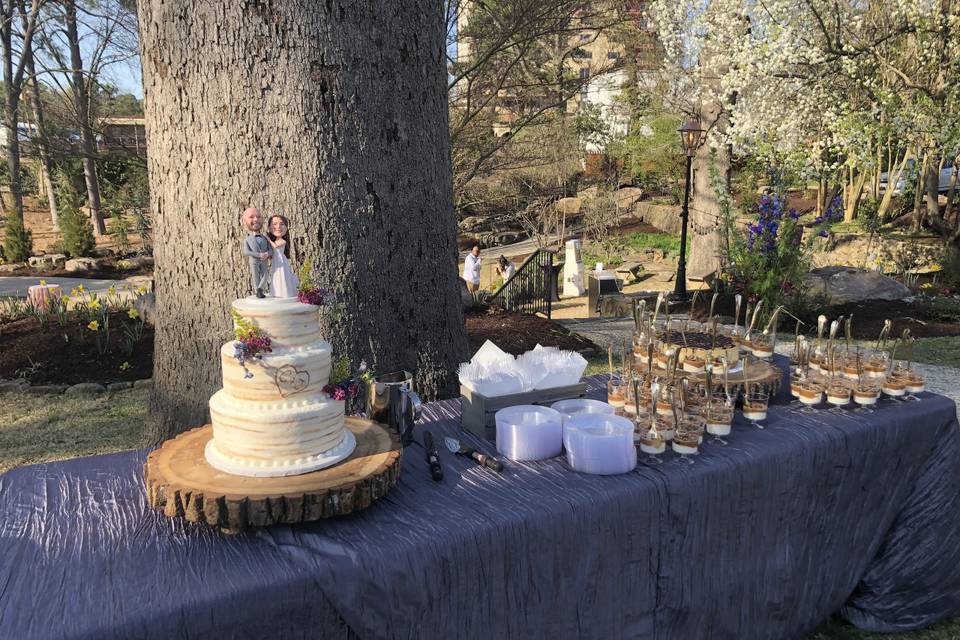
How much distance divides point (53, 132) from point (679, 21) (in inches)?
516

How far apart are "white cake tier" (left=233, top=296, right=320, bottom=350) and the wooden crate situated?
2.37ft

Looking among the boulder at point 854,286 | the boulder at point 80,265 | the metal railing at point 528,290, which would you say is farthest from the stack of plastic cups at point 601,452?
the boulder at point 80,265

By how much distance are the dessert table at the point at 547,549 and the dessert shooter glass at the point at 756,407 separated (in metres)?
0.06

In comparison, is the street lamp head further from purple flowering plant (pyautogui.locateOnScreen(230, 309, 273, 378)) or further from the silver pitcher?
purple flowering plant (pyautogui.locateOnScreen(230, 309, 273, 378))

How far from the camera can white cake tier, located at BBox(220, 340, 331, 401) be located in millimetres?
1646

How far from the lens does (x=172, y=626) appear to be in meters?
1.33

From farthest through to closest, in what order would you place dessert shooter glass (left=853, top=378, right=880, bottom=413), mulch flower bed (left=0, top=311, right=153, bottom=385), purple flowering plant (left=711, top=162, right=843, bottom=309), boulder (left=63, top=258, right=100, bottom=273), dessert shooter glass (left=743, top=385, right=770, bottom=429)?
1. boulder (left=63, top=258, right=100, bottom=273)
2. purple flowering plant (left=711, top=162, right=843, bottom=309)
3. mulch flower bed (left=0, top=311, right=153, bottom=385)
4. dessert shooter glass (left=853, top=378, right=880, bottom=413)
5. dessert shooter glass (left=743, top=385, right=770, bottom=429)

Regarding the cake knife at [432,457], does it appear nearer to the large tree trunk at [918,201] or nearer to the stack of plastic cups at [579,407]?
the stack of plastic cups at [579,407]

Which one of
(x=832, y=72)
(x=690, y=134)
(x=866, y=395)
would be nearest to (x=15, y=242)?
(x=690, y=134)

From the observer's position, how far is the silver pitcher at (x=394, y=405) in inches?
83.8

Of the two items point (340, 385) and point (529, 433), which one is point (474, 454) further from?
point (340, 385)

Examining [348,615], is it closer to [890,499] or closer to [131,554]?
[131,554]

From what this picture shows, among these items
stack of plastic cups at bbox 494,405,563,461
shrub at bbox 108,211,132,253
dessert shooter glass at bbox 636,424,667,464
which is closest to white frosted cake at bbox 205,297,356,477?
stack of plastic cups at bbox 494,405,563,461

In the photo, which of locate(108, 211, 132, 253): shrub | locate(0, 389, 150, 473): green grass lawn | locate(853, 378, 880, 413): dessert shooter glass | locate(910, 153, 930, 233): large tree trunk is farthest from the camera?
locate(108, 211, 132, 253): shrub
